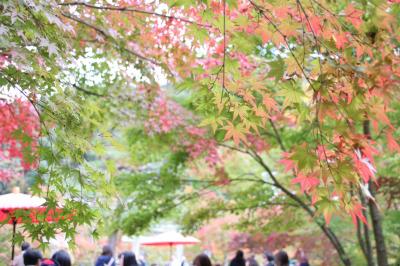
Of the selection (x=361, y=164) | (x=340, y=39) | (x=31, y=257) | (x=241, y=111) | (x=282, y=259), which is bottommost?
(x=282, y=259)

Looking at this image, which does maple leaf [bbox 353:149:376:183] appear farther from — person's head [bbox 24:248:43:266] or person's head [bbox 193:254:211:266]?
person's head [bbox 24:248:43:266]

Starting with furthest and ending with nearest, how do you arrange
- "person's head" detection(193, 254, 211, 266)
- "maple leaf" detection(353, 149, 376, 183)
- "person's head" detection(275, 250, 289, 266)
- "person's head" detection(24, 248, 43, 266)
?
"person's head" detection(275, 250, 289, 266)
"person's head" detection(193, 254, 211, 266)
"person's head" detection(24, 248, 43, 266)
"maple leaf" detection(353, 149, 376, 183)

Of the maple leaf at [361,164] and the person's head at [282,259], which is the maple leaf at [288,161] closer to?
the maple leaf at [361,164]

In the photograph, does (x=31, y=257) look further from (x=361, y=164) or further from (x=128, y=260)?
(x=361, y=164)

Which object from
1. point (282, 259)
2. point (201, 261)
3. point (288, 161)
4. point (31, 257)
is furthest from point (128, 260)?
point (288, 161)

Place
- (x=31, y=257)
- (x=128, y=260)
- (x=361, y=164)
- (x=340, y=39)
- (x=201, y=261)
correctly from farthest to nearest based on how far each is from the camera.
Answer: (x=128, y=260) → (x=201, y=261) → (x=31, y=257) → (x=340, y=39) → (x=361, y=164)

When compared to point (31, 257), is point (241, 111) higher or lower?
higher

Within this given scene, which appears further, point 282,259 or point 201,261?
point 282,259

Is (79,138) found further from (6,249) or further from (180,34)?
(6,249)

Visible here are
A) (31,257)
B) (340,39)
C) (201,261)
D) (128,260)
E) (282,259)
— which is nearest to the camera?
(340,39)

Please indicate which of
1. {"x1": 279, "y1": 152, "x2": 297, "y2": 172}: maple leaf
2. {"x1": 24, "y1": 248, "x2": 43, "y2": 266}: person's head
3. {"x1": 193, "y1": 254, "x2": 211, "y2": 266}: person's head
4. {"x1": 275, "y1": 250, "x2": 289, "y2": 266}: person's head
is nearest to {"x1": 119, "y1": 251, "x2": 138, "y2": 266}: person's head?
{"x1": 193, "y1": 254, "x2": 211, "y2": 266}: person's head

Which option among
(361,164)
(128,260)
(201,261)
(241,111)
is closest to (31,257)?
(128,260)

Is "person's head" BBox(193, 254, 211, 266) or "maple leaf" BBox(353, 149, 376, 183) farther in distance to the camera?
"person's head" BBox(193, 254, 211, 266)

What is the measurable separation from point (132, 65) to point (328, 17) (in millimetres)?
3965
